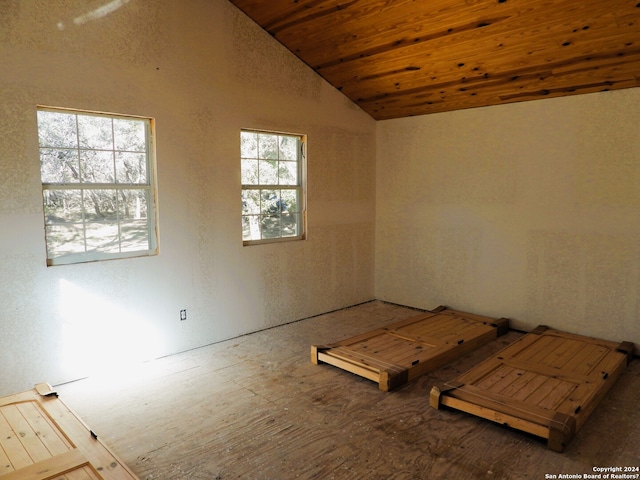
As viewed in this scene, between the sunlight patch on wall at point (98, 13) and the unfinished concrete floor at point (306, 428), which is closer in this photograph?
the unfinished concrete floor at point (306, 428)

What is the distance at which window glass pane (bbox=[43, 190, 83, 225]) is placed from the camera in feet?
11.2

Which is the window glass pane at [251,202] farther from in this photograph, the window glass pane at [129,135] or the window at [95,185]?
the window glass pane at [129,135]

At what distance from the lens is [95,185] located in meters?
3.63

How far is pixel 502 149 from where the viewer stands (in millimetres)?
4777

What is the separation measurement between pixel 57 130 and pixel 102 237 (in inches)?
35.4

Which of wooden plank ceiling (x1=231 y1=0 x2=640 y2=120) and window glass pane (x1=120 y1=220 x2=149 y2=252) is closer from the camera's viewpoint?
wooden plank ceiling (x1=231 y1=0 x2=640 y2=120)

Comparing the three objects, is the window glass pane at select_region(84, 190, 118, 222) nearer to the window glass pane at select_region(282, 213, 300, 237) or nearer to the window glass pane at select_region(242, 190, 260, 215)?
the window glass pane at select_region(242, 190, 260, 215)

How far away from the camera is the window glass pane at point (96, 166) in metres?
3.57

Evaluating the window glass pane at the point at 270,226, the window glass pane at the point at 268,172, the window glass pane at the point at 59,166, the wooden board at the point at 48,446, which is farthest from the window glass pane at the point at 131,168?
the wooden board at the point at 48,446

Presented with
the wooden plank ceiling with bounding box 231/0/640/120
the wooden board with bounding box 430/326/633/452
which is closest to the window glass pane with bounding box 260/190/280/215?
the wooden plank ceiling with bounding box 231/0/640/120

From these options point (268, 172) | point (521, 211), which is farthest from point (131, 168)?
point (521, 211)

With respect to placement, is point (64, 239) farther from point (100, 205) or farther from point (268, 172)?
point (268, 172)

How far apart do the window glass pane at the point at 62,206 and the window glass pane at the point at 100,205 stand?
6 centimetres

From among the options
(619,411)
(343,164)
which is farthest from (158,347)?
(619,411)
